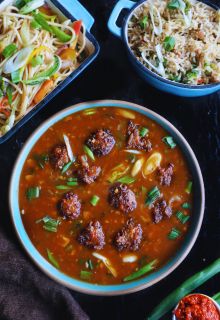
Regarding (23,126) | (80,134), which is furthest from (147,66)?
(23,126)

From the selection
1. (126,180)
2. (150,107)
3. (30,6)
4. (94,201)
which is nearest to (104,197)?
(94,201)

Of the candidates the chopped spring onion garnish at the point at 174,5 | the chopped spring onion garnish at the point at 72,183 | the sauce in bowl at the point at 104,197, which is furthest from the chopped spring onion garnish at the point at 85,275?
the chopped spring onion garnish at the point at 174,5

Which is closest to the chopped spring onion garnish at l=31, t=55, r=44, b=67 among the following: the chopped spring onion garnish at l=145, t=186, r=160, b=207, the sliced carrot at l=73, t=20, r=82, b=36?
the sliced carrot at l=73, t=20, r=82, b=36

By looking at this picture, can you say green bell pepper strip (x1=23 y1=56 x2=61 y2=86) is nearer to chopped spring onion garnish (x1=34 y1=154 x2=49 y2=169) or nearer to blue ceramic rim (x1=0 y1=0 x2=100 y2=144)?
blue ceramic rim (x1=0 y1=0 x2=100 y2=144)

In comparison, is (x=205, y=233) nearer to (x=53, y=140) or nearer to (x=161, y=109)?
(x=161, y=109)

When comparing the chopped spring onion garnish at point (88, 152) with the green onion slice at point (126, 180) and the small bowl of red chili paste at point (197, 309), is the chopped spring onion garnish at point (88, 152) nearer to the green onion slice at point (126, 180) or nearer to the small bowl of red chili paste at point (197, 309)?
the green onion slice at point (126, 180)
